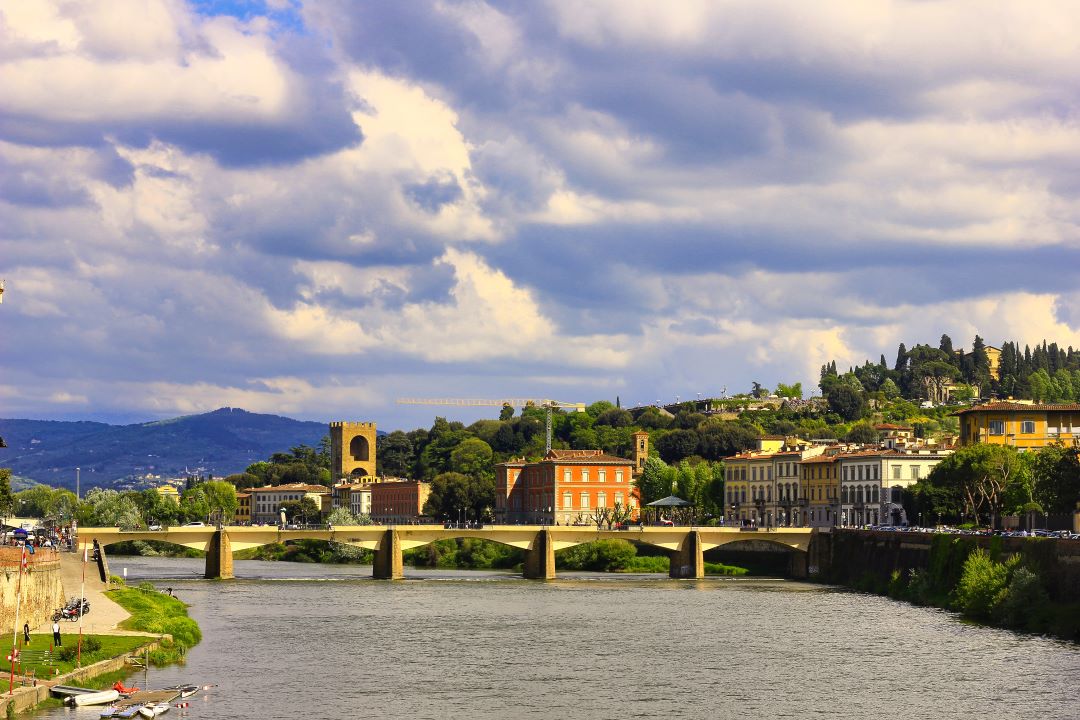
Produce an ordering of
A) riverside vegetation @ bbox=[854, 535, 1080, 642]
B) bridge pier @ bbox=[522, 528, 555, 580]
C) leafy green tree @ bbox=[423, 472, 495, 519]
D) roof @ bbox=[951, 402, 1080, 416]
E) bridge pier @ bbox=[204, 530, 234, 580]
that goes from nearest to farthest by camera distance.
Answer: riverside vegetation @ bbox=[854, 535, 1080, 642], bridge pier @ bbox=[204, 530, 234, 580], bridge pier @ bbox=[522, 528, 555, 580], roof @ bbox=[951, 402, 1080, 416], leafy green tree @ bbox=[423, 472, 495, 519]

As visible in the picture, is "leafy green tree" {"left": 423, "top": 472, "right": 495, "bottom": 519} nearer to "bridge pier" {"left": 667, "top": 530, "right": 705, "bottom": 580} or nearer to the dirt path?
"bridge pier" {"left": 667, "top": 530, "right": 705, "bottom": 580}

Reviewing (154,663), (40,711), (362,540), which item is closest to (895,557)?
(362,540)

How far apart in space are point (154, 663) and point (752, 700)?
21165 mm

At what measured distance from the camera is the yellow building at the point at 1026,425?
428 feet

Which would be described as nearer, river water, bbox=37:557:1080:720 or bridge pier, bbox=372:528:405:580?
river water, bbox=37:557:1080:720

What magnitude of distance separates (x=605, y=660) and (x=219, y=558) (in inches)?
2205

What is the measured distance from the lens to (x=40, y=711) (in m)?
43.6

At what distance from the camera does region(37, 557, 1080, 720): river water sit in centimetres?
4934

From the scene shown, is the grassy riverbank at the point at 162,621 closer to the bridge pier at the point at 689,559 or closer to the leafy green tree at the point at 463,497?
the bridge pier at the point at 689,559

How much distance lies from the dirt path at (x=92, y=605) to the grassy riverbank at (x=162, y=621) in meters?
0.57

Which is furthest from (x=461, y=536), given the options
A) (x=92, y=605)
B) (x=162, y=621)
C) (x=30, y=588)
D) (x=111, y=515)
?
(x=111, y=515)

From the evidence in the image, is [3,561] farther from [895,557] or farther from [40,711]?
[895,557]

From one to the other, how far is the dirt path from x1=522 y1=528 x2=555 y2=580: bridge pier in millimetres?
34975

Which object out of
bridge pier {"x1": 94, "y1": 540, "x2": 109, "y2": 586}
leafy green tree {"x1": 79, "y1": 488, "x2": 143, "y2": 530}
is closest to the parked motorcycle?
bridge pier {"x1": 94, "y1": 540, "x2": 109, "y2": 586}
